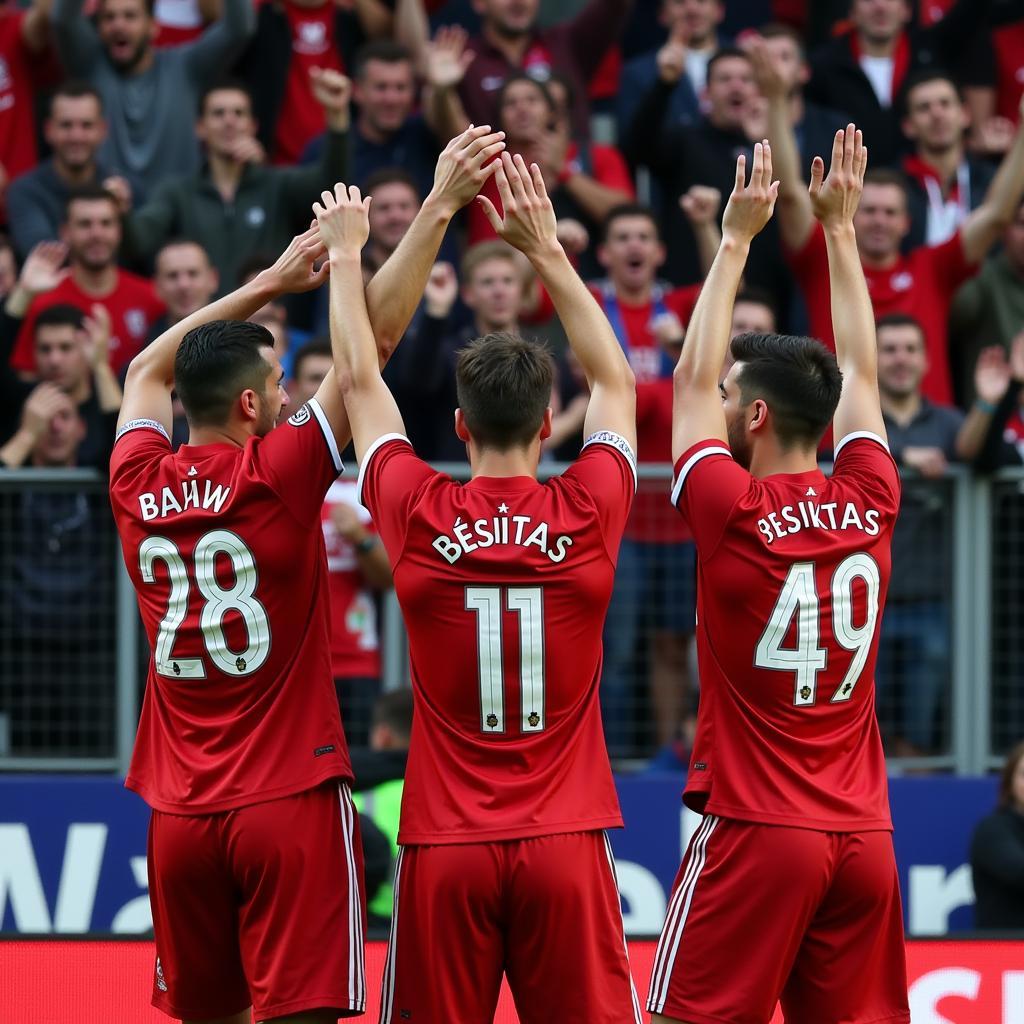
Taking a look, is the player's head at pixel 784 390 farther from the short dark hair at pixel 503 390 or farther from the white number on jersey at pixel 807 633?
the short dark hair at pixel 503 390

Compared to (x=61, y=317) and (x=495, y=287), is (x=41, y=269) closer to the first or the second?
(x=61, y=317)

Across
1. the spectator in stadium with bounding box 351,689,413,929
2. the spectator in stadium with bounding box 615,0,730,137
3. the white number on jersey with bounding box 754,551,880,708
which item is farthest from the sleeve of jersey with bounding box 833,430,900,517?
the spectator in stadium with bounding box 615,0,730,137

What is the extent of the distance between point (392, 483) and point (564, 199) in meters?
6.02

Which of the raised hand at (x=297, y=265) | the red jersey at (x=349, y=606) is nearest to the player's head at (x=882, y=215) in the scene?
the red jersey at (x=349, y=606)

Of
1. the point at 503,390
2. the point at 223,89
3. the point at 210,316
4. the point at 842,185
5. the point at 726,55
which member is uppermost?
the point at 726,55

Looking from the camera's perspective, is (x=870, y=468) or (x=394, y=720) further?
(x=394, y=720)

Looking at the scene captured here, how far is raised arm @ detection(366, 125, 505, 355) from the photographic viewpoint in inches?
216

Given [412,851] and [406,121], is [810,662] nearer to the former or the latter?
[412,851]

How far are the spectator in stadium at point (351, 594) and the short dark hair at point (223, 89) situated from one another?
2.36 m

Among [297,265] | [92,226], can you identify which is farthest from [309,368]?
[297,265]

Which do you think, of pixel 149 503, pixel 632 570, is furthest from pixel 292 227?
pixel 149 503

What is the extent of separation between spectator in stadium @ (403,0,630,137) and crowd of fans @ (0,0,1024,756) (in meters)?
0.02

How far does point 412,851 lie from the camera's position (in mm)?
5133

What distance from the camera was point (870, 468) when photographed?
218 inches
